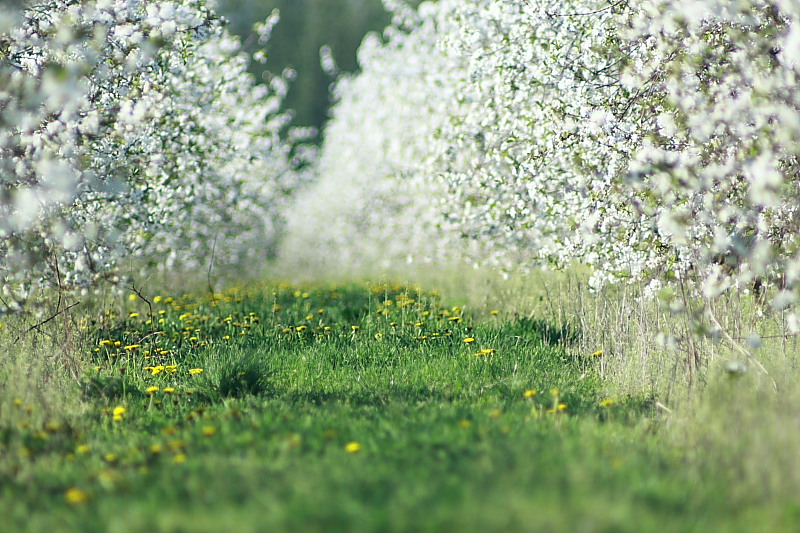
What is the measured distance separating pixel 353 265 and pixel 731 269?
16635 mm

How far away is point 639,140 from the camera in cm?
629

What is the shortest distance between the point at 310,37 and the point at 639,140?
4553cm

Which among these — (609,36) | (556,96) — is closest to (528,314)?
(556,96)

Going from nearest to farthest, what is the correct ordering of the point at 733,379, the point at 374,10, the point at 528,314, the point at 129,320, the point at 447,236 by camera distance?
the point at 733,379, the point at 129,320, the point at 528,314, the point at 447,236, the point at 374,10

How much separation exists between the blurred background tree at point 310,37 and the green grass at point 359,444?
41907 mm

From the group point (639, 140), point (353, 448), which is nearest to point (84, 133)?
point (353, 448)

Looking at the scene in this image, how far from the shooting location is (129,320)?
7879 millimetres

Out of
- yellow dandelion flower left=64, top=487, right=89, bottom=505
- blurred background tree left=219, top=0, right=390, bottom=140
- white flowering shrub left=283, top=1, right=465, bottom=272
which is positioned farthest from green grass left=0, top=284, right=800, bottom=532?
blurred background tree left=219, top=0, right=390, bottom=140

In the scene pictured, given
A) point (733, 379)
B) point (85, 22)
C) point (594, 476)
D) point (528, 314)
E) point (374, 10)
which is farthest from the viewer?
point (374, 10)

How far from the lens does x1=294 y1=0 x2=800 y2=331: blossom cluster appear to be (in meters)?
5.18

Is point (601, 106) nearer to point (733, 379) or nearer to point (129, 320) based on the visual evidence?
point (733, 379)

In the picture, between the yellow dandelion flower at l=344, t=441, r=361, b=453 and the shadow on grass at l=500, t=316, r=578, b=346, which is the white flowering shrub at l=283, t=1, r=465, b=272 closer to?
the shadow on grass at l=500, t=316, r=578, b=346

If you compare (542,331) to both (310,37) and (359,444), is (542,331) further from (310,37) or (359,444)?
(310,37)

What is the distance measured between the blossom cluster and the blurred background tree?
3761 cm
